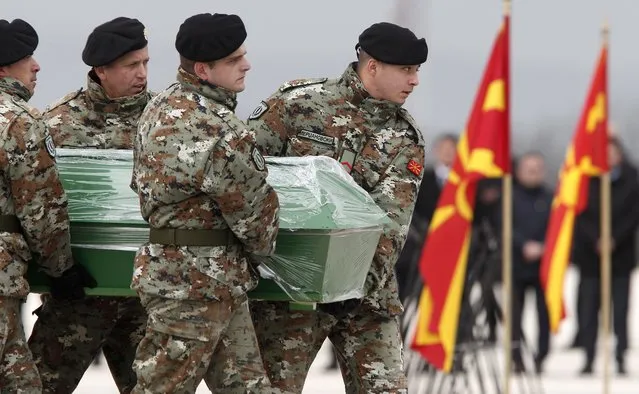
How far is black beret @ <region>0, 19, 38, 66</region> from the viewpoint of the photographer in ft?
25.1

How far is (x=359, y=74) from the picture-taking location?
7.99 meters

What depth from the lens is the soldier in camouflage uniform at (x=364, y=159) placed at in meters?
7.85

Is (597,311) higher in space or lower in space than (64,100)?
lower

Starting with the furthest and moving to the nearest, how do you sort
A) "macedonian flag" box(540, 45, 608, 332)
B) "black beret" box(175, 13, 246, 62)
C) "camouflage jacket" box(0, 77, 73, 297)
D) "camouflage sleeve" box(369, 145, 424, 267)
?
"macedonian flag" box(540, 45, 608, 332) < "camouflage sleeve" box(369, 145, 424, 267) < "camouflage jacket" box(0, 77, 73, 297) < "black beret" box(175, 13, 246, 62)

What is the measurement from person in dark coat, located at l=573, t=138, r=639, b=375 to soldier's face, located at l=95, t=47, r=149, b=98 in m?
7.90

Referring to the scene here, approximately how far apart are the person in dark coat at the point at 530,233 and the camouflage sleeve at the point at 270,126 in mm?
7666

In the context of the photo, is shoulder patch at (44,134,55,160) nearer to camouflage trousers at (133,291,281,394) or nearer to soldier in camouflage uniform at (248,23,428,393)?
camouflage trousers at (133,291,281,394)

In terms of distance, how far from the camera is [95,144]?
812cm

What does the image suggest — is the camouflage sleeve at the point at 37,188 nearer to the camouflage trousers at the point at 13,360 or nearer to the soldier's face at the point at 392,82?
the camouflage trousers at the point at 13,360

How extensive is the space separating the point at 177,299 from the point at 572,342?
1183 centimetres

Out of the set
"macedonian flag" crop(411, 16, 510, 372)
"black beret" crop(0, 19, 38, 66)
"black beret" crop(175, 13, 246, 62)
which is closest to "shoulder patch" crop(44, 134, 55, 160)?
"black beret" crop(0, 19, 38, 66)

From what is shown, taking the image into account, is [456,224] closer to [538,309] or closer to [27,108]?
[27,108]

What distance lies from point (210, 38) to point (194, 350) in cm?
123

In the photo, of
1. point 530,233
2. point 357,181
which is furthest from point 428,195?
point 357,181
